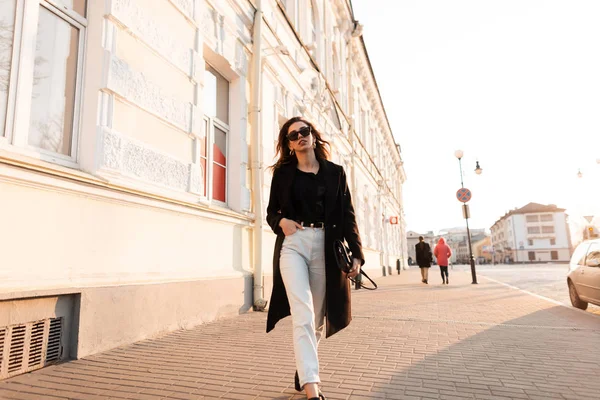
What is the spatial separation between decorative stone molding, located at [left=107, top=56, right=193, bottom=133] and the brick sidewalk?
9.02ft

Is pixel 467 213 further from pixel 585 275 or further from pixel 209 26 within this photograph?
pixel 209 26

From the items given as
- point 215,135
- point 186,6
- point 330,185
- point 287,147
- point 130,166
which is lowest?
point 330,185

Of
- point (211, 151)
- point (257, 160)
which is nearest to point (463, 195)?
point (257, 160)

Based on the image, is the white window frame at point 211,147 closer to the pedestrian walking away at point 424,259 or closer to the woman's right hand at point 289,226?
the woman's right hand at point 289,226

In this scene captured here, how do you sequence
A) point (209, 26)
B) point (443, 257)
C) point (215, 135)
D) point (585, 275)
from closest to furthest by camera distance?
point (209, 26)
point (215, 135)
point (585, 275)
point (443, 257)

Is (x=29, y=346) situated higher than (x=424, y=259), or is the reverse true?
(x=424, y=259)

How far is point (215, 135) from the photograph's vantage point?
7.61 meters

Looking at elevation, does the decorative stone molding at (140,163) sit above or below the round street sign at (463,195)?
below

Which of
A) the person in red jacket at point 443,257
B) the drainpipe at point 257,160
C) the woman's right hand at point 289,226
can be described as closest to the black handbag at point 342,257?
the woman's right hand at point 289,226

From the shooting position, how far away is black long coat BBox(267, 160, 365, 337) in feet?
10.1

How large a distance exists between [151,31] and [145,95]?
0.89 m

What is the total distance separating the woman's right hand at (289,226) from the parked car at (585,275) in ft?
22.5

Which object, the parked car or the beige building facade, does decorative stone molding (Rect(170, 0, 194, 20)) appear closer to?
the beige building facade

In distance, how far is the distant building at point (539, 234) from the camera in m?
101
